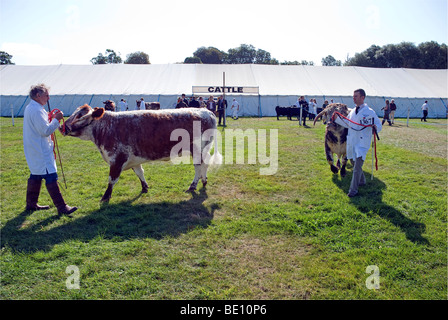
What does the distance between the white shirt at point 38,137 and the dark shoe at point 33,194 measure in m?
0.24

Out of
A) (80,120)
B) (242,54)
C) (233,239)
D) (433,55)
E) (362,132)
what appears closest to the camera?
(233,239)

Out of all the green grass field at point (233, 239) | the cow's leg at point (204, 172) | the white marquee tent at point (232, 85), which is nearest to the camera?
the green grass field at point (233, 239)

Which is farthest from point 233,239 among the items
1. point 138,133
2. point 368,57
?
point 368,57

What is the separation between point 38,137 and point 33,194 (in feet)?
3.56

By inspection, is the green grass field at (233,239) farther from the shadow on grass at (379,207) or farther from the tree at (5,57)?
the tree at (5,57)

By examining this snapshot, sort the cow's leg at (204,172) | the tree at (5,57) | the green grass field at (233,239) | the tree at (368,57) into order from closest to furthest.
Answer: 1. the green grass field at (233,239)
2. the cow's leg at (204,172)
3. the tree at (368,57)
4. the tree at (5,57)

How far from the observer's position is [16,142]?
510 inches

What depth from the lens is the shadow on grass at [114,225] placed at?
14.6 ft

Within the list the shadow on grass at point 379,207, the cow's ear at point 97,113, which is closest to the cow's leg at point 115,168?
the cow's ear at point 97,113

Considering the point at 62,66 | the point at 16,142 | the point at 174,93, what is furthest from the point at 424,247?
the point at 62,66

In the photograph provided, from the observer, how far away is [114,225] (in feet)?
16.0

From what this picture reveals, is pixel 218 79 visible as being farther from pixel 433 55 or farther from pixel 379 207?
pixel 433 55

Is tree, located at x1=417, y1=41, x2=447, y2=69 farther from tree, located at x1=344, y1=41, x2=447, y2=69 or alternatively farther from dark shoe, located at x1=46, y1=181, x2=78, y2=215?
dark shoe, located at x1=46, y1=181, x2=78, y2=215

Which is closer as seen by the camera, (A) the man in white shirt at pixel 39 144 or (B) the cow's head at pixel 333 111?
(A) the man in white shirt at pixel 39 144
